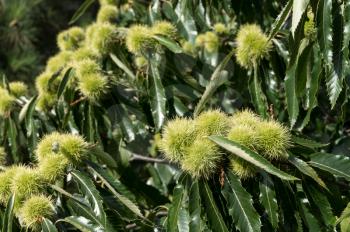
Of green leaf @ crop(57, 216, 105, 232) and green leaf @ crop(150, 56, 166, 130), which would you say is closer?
green leaf @ crop(57, 216, 105, 232)

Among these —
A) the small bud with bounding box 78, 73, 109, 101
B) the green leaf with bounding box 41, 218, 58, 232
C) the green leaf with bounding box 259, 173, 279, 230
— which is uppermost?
the small bud with bounding box 78, 73, 109, 101

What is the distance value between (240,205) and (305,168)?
146mm

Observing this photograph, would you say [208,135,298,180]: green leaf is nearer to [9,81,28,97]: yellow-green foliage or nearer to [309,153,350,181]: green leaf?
[309,153,350,181]: green leaf

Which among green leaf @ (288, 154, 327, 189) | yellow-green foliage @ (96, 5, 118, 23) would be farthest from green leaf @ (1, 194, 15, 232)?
yellow-green foliage @ (96, 5, 118, 23)

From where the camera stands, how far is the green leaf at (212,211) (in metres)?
1.15

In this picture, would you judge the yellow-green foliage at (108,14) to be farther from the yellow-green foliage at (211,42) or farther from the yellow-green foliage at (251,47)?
the yellow-green foliage at (251,47)

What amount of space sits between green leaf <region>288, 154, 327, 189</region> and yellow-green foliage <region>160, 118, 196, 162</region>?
8.1 inches

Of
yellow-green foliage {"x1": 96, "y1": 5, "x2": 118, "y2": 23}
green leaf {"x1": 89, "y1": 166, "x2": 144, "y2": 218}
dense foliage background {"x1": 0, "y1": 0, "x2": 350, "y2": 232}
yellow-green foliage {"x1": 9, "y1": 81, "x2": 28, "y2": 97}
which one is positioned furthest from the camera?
yellow-green foliage {"x1": 96, "y1": 5, "x2": 118, "y2": 23}

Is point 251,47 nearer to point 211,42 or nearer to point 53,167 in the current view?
point 211,42

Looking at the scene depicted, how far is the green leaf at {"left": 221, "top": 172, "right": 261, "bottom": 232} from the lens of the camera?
3.71 ft

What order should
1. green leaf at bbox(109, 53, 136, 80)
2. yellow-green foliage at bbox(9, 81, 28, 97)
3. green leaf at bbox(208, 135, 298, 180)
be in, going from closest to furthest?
green leaf at bbox(208, 135, 298, 180) → green leaf at bbox(109, 53, 136, 80) → yellow-green foliage at bbox(9, 81, 28, 97)

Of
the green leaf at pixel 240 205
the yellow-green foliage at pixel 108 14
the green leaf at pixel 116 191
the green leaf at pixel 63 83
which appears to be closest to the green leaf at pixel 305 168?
the green leaf at pixel 240 205

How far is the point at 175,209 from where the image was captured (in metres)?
1.21

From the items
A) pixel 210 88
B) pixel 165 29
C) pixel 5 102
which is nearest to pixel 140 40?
pixel 165 29
